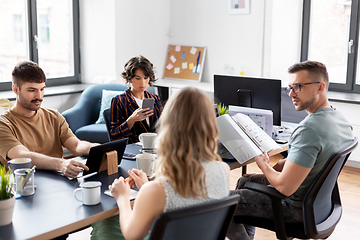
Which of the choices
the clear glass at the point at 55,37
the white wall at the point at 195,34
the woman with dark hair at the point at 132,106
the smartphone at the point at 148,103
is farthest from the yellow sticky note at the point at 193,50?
the smartphone at the point at 148,103

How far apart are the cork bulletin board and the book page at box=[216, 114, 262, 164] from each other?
3.12 metres

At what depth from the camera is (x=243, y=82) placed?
2666 mm

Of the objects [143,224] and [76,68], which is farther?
[76,68]

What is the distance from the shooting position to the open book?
2.08 metres

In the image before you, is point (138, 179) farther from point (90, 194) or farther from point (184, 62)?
point (184, 62)

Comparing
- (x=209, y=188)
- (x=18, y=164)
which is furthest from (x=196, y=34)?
(x=209, y=188)

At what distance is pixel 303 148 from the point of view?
5.87ft

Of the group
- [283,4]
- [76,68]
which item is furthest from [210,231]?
[76,68]

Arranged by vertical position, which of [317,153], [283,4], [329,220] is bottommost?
[329,220]

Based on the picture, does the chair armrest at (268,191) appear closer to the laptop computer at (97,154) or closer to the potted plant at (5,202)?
the laptop computer at (97,154)

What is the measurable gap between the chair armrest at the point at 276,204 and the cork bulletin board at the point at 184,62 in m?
3.46

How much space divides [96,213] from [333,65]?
394 centimetres

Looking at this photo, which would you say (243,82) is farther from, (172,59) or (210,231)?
(172,59)

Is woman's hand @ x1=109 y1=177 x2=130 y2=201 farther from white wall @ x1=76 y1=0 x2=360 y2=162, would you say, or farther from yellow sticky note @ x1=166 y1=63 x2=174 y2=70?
yellow sticky note @ x1=166 y1=63 x2=174 y2=70
